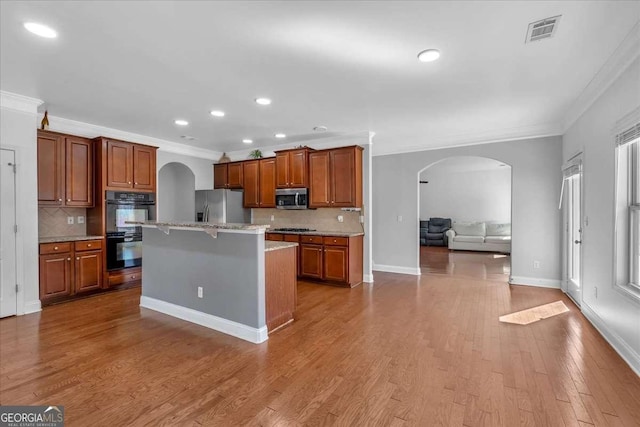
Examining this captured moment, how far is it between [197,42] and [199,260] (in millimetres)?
2167

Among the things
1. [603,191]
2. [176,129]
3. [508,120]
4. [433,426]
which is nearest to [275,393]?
[433,426]

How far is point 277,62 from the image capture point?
2.70 metres

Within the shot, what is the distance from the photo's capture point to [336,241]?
16.4 ft

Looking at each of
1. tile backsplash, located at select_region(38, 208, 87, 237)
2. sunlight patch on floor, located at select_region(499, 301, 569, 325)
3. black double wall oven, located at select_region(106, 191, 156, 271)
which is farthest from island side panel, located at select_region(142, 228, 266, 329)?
sunlight patch on floor, located at select_region(499, 301, 569, 325)

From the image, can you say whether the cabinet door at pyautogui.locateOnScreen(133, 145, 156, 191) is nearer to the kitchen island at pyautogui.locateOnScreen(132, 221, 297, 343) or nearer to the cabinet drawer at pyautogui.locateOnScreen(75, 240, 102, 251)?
the cabinet drawer at pyautogui.locateOnScreen(75, 240, 102, 251)

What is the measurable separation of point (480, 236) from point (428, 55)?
8.02 m

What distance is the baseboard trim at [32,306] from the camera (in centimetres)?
368

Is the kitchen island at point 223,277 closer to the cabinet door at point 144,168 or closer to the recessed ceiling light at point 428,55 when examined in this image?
the cabinet door at point 144,168

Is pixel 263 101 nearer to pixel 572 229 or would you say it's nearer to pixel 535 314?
pixel 535 314

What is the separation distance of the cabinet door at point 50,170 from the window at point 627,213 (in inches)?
257

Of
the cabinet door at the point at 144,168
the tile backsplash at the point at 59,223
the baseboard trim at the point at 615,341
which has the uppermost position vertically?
the cabinet door at the point at 144,168

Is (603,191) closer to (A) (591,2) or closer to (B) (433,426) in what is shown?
(A) (591,2)

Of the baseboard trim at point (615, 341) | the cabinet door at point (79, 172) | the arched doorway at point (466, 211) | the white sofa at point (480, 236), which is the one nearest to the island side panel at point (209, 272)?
the cabinet door at point (79, 172)

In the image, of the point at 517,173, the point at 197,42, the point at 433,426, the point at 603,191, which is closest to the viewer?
the point at 433,426
